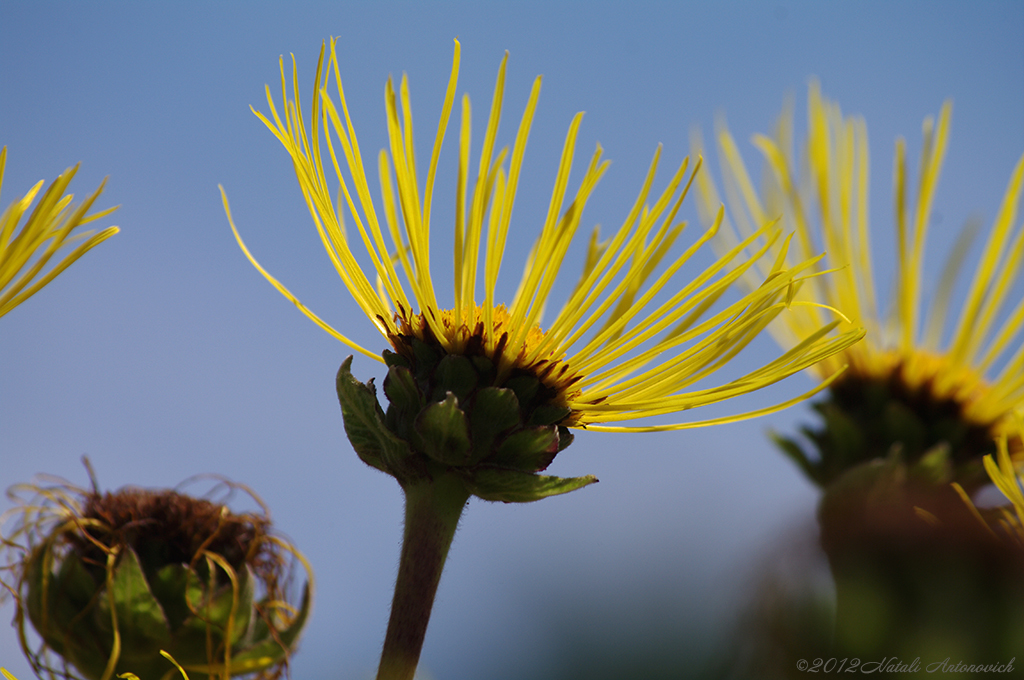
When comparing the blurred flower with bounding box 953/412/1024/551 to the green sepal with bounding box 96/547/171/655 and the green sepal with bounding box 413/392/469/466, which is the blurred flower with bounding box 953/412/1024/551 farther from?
the green sepal with bounding box 96/547/171/655

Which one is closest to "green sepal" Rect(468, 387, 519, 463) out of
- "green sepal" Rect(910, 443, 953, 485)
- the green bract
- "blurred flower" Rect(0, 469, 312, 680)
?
the green bract

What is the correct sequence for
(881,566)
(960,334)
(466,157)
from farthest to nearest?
1. (960,334)
2. (881,566)
3. (466,157)

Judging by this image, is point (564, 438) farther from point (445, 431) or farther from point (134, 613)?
point (134, 613)

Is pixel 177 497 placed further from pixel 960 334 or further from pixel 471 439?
pixel 960 334

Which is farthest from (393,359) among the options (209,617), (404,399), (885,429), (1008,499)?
(885,429)

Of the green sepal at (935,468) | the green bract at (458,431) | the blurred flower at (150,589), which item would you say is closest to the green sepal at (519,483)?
the green bract at (458,431)

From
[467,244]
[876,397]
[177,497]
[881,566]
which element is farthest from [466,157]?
[876,397]
